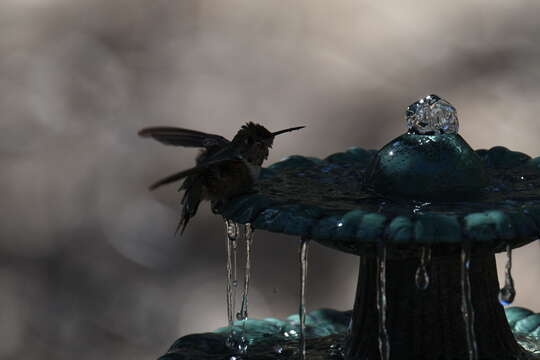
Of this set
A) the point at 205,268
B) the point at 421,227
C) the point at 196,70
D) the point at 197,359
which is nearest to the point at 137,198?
the point at 205,268

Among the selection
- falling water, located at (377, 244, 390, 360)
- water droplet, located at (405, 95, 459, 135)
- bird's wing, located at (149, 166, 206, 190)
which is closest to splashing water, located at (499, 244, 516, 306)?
falling water, located at (377, 244, 390, 360)

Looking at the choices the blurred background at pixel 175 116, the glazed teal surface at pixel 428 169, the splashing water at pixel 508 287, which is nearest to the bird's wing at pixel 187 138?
the glazed teal surface at pixel 428 169

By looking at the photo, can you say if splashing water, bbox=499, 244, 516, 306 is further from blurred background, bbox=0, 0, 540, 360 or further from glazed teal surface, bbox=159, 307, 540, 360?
blurred background, bbox=0, 0, 540, 360

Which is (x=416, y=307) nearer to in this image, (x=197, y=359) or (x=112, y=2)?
(x=197, y=359)

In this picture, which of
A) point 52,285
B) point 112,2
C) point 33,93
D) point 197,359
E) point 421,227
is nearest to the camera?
point 421,227

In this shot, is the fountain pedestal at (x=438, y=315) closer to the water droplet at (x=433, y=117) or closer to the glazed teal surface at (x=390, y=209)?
the glazed teal surface at (x=390, y=209)

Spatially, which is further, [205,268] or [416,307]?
[205,268]

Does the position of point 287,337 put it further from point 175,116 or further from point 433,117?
point 175,116
